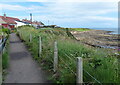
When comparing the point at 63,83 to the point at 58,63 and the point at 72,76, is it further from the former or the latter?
the point at 58,63

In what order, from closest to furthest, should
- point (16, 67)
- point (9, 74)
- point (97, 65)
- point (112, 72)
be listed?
point (112, 72) → point (97, 65) → point (9, 74) → point (16, 67)

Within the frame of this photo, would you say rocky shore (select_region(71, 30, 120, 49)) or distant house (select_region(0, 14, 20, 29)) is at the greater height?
distant house (select_region(0, 14, 20, 29))

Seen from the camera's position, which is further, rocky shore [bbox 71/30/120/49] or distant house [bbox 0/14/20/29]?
→ distant house [bbox 0/14/20/29]

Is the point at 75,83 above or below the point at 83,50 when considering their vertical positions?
below

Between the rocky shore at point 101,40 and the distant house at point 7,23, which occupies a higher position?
the distant house at point 7,23

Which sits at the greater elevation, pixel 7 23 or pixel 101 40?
pixel 7 23

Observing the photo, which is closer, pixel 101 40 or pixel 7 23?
pixel 101 40

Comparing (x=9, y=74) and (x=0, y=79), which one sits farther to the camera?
(x=9, y=74)

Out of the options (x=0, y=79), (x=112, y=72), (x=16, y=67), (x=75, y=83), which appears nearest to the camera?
(x=112, y=72)

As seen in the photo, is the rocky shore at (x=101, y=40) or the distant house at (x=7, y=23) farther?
the distant house at (x=7, y=23)

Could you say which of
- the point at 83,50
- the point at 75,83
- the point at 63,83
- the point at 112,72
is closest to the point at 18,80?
the point at 63,83

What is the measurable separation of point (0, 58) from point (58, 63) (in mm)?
2796

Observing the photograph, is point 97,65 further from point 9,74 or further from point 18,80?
point 9,74

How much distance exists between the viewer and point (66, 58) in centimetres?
639
